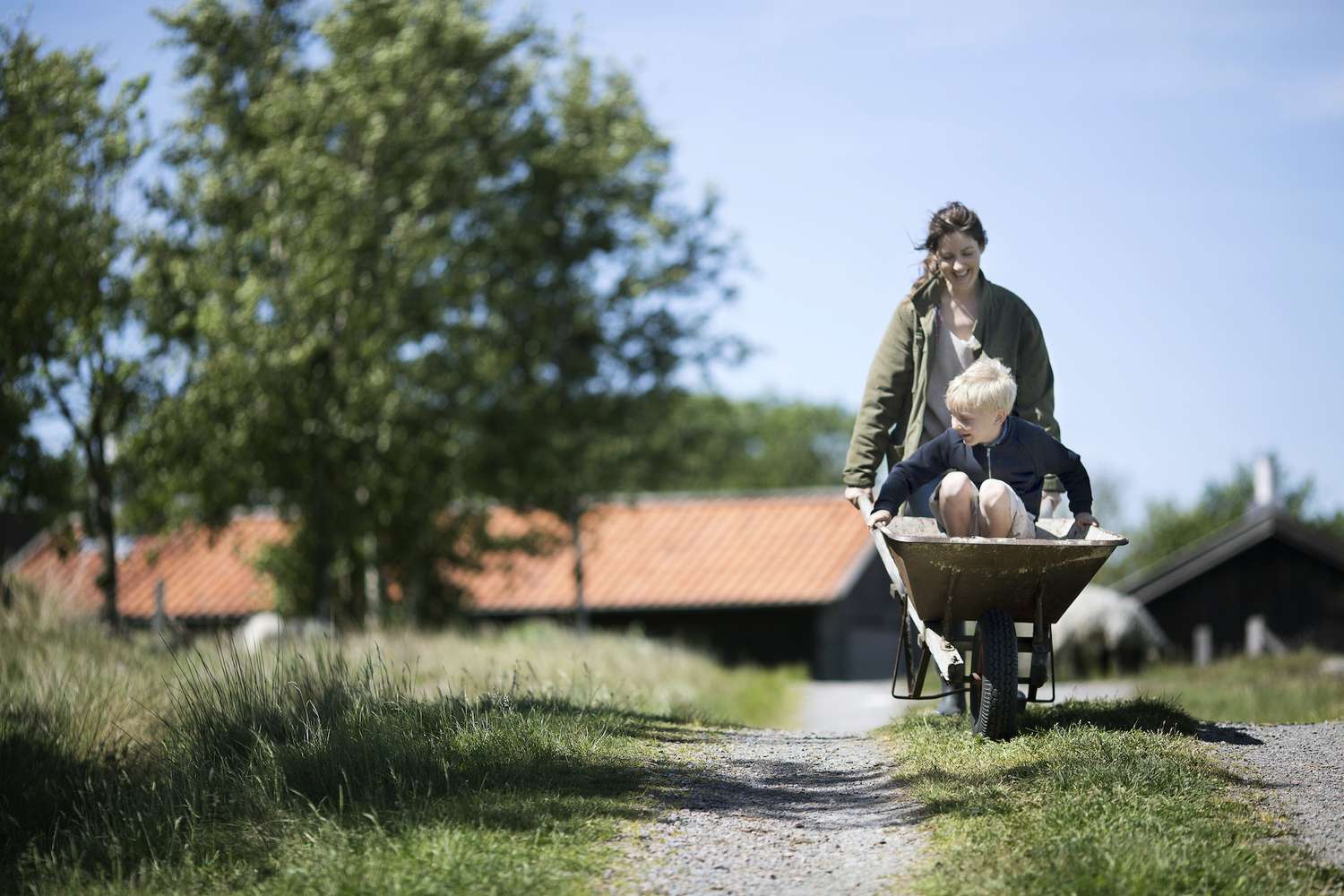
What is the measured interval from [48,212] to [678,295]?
17036mm

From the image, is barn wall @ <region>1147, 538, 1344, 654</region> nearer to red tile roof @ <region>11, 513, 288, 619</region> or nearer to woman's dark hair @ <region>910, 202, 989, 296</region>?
red tile roof @ <region>11, 513, 288, 619</region>

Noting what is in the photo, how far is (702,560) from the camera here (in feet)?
129

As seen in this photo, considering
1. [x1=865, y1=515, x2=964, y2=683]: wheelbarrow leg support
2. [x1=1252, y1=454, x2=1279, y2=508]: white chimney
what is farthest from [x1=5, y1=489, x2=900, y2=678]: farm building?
[x1=865, y1=515, x2=964, y2=683]: wheelbarrow leg support

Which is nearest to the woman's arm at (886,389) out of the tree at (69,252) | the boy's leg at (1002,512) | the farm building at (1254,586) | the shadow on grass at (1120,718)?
the boy's leg at (1002,512)

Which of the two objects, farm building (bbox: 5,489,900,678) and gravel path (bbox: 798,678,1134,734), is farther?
farm building (bbox: 5,489,900,678)

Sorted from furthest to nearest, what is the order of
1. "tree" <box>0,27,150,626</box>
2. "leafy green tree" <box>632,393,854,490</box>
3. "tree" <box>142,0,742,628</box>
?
"leafy green tree" <box>632,393,854,490</box>, "tree" <box>142,0,742,628</box>, "tree" <box>0,27,150,626</box>

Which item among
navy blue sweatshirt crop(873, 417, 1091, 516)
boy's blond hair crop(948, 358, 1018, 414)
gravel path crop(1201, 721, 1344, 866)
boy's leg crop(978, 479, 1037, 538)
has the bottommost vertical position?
gravel path crop(1201, 721, 1344, 866)

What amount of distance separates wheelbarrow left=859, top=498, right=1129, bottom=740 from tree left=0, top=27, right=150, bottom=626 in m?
12.6

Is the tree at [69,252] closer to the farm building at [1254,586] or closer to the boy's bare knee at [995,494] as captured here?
the boy's bare knee at [995,494]

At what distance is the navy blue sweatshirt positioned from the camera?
6.89m

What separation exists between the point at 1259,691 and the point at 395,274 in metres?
13.7

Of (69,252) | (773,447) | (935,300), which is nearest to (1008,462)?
(935,300)

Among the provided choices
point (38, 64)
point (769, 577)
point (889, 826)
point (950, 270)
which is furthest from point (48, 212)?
point (769, 577)

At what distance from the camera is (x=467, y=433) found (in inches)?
1144
